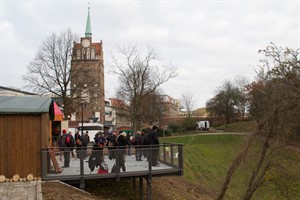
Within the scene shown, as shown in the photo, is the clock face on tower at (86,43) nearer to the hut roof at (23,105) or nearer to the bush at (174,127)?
the bush at (174,127)

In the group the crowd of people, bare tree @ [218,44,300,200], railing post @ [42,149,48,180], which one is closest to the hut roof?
railing post @ [42,149,48,180]

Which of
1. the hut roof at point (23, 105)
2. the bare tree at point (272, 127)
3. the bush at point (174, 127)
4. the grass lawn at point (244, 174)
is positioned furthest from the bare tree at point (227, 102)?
the hut roof at point (23, 105)

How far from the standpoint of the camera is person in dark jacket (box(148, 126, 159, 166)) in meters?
13.6

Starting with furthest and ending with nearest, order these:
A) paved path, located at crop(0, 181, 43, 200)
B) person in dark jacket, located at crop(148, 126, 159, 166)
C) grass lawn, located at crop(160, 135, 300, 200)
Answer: grass lawn, located at crop(160, 135, 300, 200) → person in dark jacket, located at crop(148, 126, 159, 166) → paved path, located at crop(0, 181, 43, 200)

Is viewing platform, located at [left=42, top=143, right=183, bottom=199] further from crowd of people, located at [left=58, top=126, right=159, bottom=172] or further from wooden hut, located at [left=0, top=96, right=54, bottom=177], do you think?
wooden hut, located at [left=0, top=96, right=54, bottom=177]

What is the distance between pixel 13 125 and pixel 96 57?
236 feet

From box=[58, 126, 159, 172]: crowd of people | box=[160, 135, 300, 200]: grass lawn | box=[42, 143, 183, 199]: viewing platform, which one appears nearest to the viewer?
box=[42, 143, 183, 199]: viewing platform

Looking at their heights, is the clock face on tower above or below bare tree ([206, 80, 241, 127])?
above

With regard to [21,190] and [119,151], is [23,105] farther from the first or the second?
[119,151]

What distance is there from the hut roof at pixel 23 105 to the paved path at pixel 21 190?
7.59 feet

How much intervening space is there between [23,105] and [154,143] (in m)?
5.52

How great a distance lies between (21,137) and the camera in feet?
38.3

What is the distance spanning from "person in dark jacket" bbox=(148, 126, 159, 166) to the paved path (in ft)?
14.2

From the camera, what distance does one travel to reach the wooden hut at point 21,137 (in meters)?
11.5
